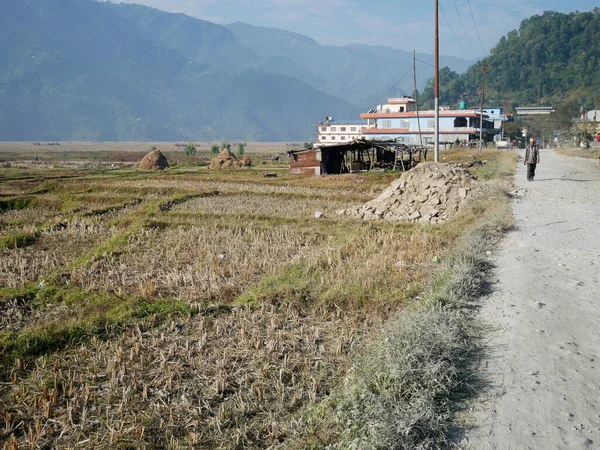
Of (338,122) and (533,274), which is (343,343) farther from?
(338,122)

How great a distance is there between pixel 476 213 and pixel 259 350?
9.73 meters

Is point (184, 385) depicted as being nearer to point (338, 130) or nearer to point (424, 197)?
point (424, 197)

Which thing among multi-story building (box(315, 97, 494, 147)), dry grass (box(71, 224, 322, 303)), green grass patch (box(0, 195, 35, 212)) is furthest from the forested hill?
dry grass (box(71, 224, 322, 303))

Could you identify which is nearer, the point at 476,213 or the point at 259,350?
the point at 259,350

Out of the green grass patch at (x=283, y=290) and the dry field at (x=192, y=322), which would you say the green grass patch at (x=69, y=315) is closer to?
the dry field at (x=192, y=322)

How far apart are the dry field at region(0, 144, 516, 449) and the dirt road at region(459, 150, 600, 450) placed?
1440 mm

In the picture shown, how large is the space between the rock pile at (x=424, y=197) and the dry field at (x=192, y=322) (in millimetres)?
1283

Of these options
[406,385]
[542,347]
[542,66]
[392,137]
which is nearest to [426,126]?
[392,137]

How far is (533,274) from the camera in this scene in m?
8.26

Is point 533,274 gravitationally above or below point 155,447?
above

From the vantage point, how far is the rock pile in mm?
16250

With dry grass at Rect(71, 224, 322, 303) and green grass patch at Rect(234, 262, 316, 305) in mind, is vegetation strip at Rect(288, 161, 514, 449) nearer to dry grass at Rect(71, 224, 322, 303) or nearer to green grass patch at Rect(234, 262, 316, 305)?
green grass patch at Rect(234, 262, 316, 305)

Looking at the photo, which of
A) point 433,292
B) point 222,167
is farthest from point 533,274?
point 222,167

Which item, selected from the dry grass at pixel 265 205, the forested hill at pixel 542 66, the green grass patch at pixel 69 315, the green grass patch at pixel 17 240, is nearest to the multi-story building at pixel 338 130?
the forested hill at pixel 542 66
